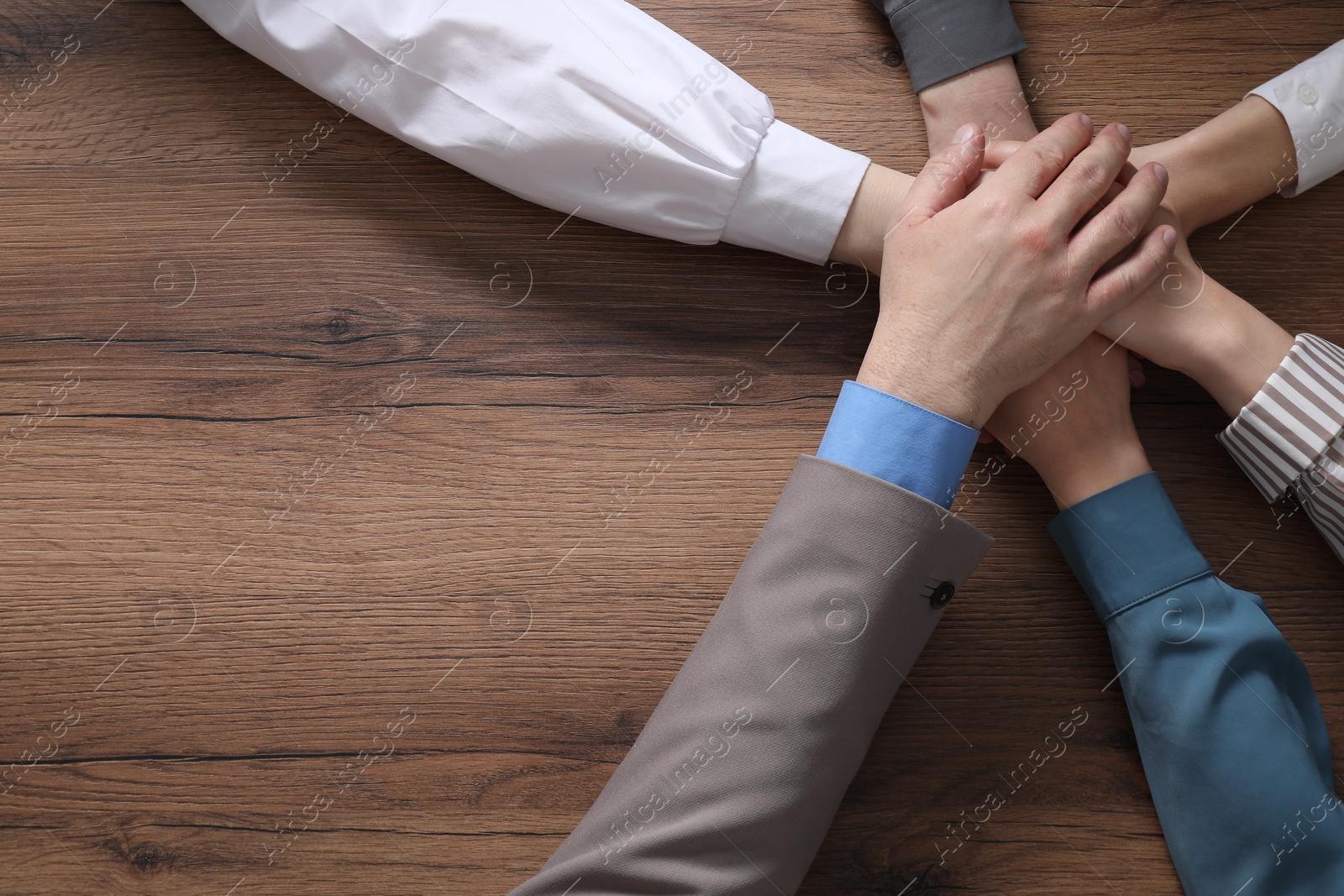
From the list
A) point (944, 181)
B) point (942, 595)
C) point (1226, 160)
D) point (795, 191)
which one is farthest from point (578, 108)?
point (1226, 160)

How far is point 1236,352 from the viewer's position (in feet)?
2.15

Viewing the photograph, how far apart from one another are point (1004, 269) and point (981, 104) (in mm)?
192

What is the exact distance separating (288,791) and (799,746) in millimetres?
435

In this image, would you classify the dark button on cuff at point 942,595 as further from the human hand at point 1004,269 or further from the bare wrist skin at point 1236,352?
the bare wrist skin at point 1236,352

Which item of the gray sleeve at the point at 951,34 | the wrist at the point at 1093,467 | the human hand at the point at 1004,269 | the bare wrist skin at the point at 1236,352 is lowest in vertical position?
the wrist at the point at 1093,467

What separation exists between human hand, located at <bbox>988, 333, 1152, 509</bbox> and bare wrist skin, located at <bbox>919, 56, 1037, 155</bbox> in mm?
211

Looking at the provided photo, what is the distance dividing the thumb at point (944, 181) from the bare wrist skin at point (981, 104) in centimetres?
5

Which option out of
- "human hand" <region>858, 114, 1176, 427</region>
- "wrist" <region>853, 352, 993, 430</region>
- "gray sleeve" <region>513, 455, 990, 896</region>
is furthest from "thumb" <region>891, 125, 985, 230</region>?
"gray sleeve" <region>513, 455, 990, 896</region>

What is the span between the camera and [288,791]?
654mm

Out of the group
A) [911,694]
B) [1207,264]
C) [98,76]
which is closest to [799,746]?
[911,694]

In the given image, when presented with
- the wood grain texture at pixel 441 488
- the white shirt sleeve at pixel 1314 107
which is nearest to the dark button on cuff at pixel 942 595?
the wood grain texture at pixel 441 488

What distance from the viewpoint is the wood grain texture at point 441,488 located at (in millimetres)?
654

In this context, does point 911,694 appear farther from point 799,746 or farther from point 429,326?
point 429,326

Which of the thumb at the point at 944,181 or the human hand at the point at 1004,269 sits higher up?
the thumb at the point at 944,181
